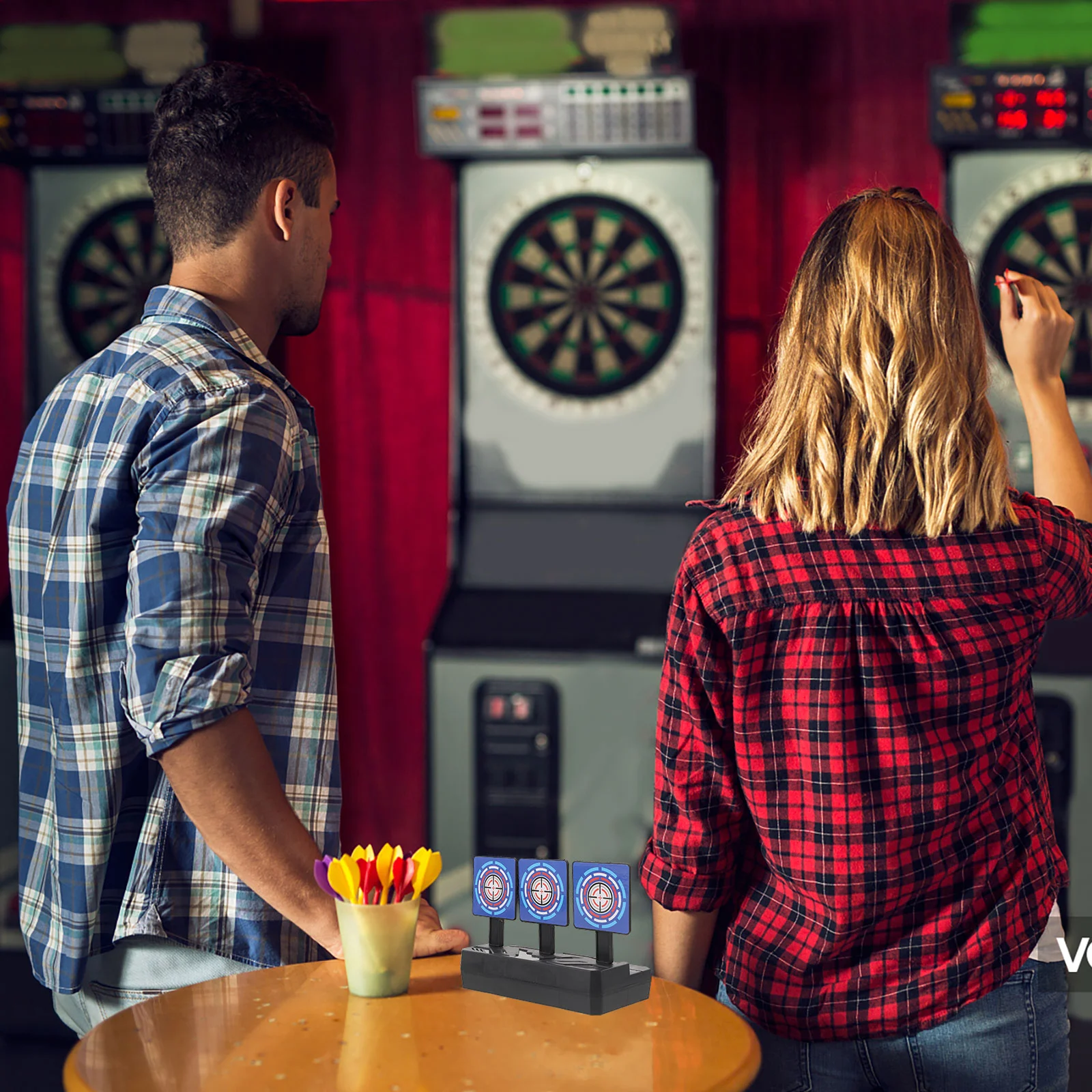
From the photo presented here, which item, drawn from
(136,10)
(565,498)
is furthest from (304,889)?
(136,10)

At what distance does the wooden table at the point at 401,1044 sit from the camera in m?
0.96

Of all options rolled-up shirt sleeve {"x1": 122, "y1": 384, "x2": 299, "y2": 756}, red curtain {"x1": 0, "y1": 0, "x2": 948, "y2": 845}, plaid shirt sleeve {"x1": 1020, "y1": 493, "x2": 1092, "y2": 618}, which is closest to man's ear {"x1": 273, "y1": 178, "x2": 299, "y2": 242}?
rolled-up shirt sleeve {"x1": 122, "y1": 384, "x2": 299, "y2": 756}

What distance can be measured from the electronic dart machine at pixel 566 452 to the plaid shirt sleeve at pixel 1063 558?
1255mm

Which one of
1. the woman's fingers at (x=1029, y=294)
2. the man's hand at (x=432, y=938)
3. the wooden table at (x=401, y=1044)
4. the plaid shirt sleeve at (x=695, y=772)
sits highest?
the woman's fingers at (x=1029, y=294)

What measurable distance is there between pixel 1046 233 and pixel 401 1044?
2.08 metres

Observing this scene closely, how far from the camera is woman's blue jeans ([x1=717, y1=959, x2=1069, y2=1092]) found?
3.70ft

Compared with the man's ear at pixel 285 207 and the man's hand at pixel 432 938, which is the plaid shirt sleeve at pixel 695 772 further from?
the man's ear at pixel 285 207

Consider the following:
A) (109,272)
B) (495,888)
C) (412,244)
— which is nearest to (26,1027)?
(109,272)

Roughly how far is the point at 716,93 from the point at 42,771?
2002 millimetres

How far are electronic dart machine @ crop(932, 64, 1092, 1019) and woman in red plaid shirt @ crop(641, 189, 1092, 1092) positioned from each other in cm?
125

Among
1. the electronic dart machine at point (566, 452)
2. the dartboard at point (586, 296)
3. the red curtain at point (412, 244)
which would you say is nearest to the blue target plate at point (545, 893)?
the electronic dart machine at point (566, 452)

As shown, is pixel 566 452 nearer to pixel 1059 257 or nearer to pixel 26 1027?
pixel 1059 257

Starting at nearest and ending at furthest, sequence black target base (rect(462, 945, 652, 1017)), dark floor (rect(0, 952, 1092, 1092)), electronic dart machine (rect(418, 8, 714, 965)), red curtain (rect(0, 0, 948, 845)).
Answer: black target base (rect(462, 945, 652, 1017))
electronic dart machine (rect(418, 8, 714, 965))
dark floor (rect(0, 952, 1092, 1092))
red curtain (rect(0, 0, 948, 845))

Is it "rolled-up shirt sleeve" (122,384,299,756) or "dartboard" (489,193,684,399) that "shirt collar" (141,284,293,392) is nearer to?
"rolled-up shirt sleeve" (122,384,299,756)
